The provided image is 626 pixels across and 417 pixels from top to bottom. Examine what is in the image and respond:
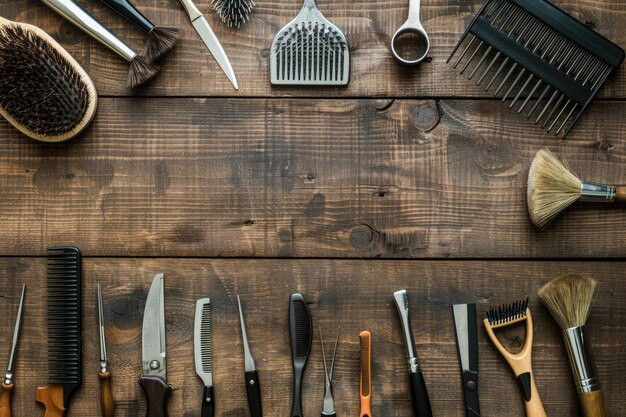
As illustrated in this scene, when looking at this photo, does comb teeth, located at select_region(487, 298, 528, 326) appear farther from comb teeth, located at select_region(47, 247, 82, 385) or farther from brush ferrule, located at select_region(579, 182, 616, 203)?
comb teeth, located at select_region(47, 247, 82, 385)

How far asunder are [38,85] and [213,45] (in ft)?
0.97

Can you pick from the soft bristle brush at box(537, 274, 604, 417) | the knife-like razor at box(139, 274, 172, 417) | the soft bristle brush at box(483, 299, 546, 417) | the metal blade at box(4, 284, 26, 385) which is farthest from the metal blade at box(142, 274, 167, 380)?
the soft bristle brush at box(537, 274, 604, 417)

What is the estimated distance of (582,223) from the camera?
1075mm

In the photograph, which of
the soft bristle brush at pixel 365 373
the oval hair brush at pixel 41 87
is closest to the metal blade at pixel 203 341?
the soft bristle brush at pixel 365 373

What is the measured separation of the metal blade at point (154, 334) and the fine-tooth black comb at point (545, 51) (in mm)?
665

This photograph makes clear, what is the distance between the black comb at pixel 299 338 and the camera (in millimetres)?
1046

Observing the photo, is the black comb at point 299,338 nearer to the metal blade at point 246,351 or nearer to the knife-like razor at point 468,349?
the metal blade at point 246,351

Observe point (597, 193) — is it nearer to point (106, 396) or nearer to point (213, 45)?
point (213, 45)

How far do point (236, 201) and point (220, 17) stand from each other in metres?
0.32

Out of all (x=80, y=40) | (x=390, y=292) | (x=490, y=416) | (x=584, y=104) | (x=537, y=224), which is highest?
(x=80, y=40)

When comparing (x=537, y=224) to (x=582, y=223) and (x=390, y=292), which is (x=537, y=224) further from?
(x=390, y=292)

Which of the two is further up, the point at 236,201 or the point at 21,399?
the point at 236,201

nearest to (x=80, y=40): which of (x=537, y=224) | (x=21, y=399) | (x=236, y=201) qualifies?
(x=236, y=201)

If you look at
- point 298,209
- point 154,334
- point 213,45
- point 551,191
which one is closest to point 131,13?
point 213,45
